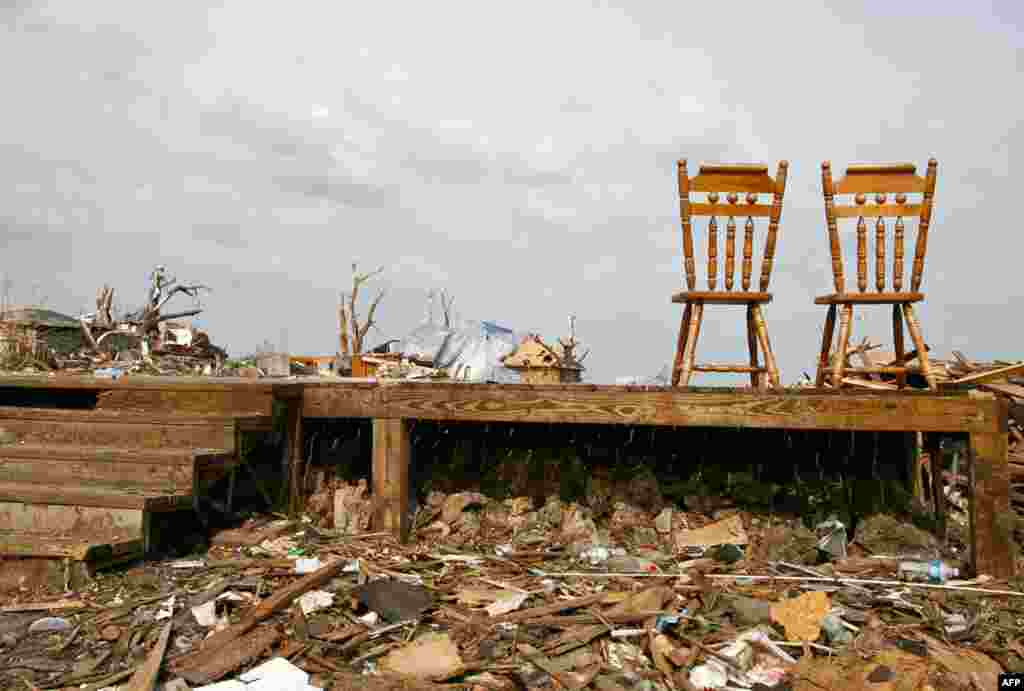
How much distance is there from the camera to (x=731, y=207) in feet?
15.9

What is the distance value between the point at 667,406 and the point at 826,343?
1.39 meters

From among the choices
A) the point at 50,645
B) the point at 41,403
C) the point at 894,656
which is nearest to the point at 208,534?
the point at 50,645

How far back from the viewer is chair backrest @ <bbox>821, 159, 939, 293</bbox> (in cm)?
452

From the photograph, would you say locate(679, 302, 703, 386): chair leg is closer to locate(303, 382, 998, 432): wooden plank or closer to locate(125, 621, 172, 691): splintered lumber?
locate(303, 382, 998, 432): wooden plank

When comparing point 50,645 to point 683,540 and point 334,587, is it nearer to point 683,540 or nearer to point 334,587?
point 334,587

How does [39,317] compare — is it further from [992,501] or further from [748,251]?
[992,501]

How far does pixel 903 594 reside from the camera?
150 inches

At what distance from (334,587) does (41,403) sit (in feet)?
12.7

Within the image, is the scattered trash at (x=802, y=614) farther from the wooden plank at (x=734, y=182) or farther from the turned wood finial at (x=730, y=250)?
the wooden plank at (x=734, y=182)

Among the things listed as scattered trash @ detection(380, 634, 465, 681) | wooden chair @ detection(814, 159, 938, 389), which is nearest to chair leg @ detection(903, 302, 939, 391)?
wooden chair @ detection(814, 159, 938, 389)

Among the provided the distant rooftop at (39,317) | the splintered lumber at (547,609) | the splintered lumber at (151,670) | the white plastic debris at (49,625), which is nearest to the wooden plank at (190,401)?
the white plastic debris at (49,625)

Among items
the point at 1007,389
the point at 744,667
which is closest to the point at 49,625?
the point at 744,667

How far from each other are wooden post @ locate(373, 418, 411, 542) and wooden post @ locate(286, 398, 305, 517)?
64 cm

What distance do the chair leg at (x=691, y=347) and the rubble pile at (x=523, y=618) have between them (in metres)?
1.13
